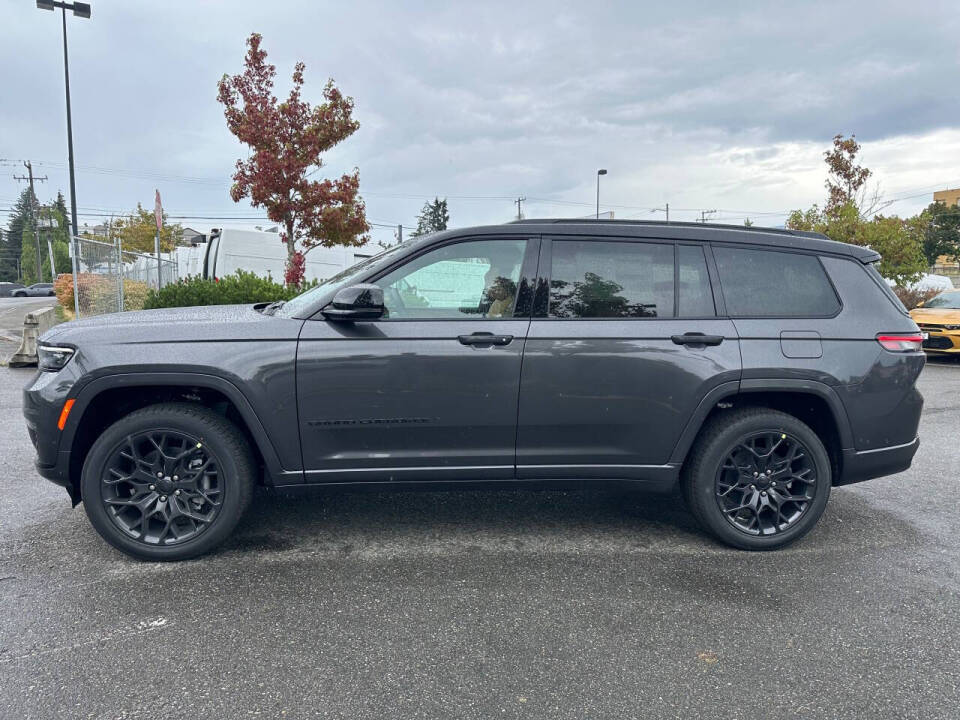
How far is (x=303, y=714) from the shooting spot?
88.6 inches

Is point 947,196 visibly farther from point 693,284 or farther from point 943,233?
point 693,284

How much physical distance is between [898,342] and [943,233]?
2280 inches

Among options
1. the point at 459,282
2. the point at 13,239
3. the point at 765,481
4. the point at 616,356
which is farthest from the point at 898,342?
the point at 13,239

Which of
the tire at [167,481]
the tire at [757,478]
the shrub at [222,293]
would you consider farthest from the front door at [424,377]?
the shrub at [222,293]

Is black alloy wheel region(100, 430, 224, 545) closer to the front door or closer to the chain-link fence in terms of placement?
the front door

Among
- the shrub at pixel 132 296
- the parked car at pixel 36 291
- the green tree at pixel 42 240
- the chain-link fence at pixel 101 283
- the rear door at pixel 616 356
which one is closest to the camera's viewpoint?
the rear door at pixel 616 356

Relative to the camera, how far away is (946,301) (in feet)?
42.7

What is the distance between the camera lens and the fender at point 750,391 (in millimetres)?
3529

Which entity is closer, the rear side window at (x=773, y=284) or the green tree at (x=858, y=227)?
the rear side window at (x=773, y=284)

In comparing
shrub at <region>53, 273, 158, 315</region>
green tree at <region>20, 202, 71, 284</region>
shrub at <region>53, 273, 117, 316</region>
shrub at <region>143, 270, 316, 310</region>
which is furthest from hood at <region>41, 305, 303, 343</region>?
green tree at <region>20, 202, 71, 284</region>

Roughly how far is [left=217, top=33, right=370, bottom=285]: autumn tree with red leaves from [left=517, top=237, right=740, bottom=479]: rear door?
10.9m

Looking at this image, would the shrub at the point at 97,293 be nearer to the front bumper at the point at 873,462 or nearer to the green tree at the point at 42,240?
the front bumper at the point at 873,462

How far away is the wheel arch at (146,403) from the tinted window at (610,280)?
1652 millimetres

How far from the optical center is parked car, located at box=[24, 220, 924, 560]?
332 centimetres
